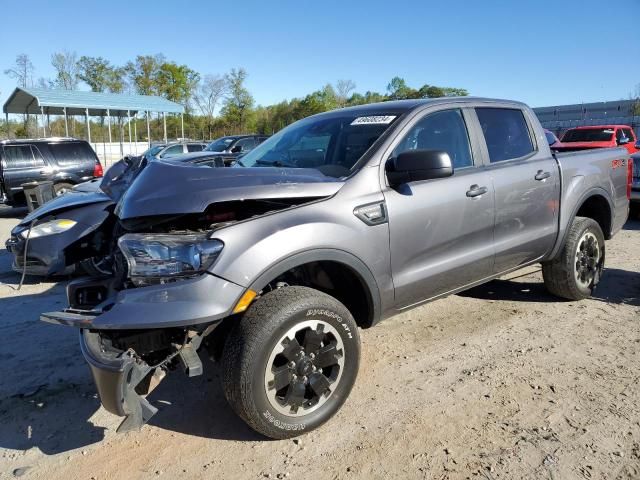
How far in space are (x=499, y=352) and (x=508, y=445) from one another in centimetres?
119

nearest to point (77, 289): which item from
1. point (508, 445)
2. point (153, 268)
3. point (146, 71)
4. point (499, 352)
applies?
point (153, 268)

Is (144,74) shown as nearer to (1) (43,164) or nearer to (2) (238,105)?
(2) (238,105)

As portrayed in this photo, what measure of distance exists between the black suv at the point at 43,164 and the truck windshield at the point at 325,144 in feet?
29.9

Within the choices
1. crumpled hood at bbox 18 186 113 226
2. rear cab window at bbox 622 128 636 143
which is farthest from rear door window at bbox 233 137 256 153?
rear cab window at bbox 622 128 636 143

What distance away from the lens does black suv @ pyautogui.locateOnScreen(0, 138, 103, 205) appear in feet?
37.8

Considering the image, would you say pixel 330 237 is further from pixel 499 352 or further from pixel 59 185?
pixel 59 185

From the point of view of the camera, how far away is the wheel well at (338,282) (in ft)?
9.85

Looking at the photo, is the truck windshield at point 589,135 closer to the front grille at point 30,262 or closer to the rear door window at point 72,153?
A: the rear door window at point 72,153

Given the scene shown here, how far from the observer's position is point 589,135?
16.6 metres

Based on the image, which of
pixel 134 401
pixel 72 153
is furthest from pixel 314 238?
pixel 72 153

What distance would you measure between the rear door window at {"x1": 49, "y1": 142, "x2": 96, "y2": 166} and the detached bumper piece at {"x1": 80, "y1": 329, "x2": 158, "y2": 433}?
11175mm

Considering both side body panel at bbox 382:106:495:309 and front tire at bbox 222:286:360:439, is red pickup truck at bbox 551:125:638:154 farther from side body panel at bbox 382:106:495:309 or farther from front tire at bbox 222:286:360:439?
front tire at bbox 222:286:360:439

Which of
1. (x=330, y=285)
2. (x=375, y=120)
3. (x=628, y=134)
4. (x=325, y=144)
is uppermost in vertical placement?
(x=628, y=134)

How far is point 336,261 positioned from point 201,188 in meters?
0.85
